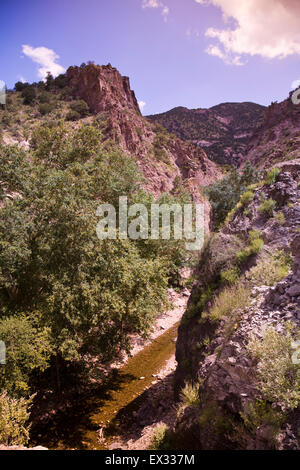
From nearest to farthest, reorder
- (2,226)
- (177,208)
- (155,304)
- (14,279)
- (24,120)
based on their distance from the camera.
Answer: (2,226) < (14,279) < (155,304) < (177,208) < (24,120)

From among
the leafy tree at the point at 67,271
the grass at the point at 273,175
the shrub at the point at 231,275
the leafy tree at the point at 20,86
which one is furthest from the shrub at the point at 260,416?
the leafy tree at the point at 20,86

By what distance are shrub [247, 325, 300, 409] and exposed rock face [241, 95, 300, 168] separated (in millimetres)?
54177

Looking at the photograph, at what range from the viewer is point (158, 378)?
40.5ft

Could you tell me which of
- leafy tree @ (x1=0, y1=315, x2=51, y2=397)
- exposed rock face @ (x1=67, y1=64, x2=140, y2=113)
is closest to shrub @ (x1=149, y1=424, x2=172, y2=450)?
leafy tree @ (x1=0, y1=315, x2=51, y2=397)

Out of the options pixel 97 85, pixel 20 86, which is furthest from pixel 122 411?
pixel 20 86

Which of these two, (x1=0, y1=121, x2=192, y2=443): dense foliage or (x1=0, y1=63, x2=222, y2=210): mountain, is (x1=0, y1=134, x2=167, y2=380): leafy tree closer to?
(x1=0, y1=121, x2=192, y2=443): dense foliage

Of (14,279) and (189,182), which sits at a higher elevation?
(189,182)

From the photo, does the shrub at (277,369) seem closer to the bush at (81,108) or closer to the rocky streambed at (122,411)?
the rocky streambed at (122,411)

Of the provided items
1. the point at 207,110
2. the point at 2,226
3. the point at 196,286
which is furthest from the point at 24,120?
the point at 207,110

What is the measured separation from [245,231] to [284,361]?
525cm

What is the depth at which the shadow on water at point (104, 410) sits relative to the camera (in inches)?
349

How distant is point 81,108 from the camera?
4219 cm

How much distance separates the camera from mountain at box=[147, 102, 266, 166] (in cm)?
8538

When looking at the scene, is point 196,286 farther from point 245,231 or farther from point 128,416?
point 128,416
